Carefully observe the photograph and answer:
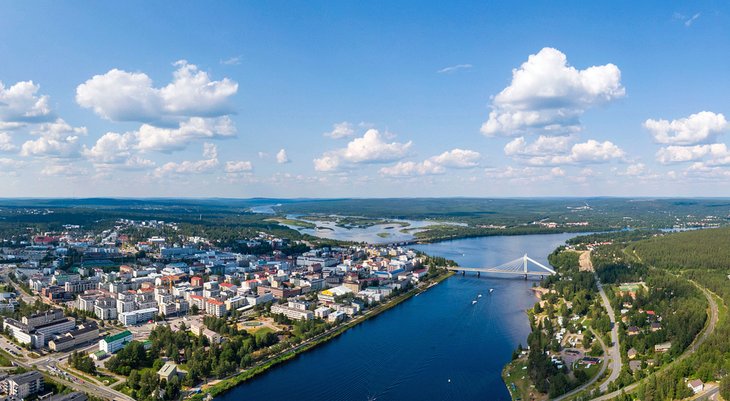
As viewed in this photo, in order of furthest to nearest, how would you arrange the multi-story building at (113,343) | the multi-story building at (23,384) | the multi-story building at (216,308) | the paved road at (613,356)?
the multi-story building at (216,308) → the multi-story building at (113,343) → the paved road at (613,356) → the multi-story building at (23,384)

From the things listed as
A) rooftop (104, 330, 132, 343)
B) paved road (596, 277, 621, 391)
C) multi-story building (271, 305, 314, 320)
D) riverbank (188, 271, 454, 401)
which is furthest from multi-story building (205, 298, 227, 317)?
paved road (596, 277, 621, 391)

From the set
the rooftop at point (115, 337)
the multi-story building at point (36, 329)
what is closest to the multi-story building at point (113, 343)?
the rooftop at point (115, 337)

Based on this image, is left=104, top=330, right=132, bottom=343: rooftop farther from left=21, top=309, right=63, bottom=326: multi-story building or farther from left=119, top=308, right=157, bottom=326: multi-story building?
left=21, top=309, right=63, bottom=326: multi-story building

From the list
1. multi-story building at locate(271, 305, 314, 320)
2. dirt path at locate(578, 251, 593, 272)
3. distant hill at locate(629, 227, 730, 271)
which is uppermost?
distant hill at locate(629, 227, 730, 271)

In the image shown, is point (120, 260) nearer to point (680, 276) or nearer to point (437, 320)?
point (437, 320)

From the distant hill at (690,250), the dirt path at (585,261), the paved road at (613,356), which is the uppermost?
the distant hill at (690,250)

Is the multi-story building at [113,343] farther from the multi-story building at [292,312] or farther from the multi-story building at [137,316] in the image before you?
the multi-story building at [292,312]

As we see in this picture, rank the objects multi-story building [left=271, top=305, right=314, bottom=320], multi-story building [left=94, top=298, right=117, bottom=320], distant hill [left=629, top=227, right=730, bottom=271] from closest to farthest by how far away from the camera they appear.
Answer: multi-story building [left=271, top=305, right=314, bottom=320] < multi-story building [left=94, top=298, right=117, bottom=320] < distant hill [left=629, top=227, right=730, bottom=271]

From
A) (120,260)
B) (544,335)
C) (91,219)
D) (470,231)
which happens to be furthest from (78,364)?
(91,219)
